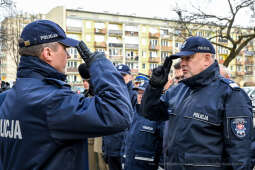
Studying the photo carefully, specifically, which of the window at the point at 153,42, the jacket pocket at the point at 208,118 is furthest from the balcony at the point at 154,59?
the jacket pocket at the point at 208,118

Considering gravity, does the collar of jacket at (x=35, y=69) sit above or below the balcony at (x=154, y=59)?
below

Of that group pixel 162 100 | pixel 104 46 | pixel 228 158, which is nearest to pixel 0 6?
pixel 162 100

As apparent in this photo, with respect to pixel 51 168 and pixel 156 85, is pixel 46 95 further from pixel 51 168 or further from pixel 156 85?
pixel 156 85

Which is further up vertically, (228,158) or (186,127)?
(186,127)

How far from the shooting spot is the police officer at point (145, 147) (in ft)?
14.0

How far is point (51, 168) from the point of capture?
188cm

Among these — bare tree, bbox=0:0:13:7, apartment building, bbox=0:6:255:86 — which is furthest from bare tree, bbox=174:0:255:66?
apartment building, bbox=0:6:255:86

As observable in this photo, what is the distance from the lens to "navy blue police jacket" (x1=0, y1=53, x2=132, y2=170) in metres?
1.85

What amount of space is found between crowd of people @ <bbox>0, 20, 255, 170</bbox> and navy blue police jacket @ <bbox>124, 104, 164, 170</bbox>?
0.5 inches

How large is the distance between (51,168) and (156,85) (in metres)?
1.57

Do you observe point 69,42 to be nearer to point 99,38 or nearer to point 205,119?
point 205,119

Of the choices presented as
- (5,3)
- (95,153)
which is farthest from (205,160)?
(5,3)

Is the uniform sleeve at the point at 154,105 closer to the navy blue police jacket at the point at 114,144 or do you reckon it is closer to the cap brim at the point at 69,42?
the cap brim at the point at 69,42

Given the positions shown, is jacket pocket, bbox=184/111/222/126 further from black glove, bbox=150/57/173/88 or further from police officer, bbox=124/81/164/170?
police officer, bbox=124/81/164/170
